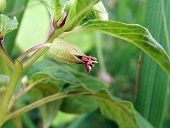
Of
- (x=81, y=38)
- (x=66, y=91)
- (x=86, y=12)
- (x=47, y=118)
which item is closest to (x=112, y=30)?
(x=86, y=12)

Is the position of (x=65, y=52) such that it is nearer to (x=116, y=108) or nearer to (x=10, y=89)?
(x=10, y=89)

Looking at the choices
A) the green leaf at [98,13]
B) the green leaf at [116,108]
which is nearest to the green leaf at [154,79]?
the green leaf at [116,108]

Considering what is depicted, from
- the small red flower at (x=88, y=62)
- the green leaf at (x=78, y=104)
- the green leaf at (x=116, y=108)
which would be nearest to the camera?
the small red flower at (x=88, y=62)

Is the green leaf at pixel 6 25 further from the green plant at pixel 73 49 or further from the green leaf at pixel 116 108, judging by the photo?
the green leaf at pixel 116 108

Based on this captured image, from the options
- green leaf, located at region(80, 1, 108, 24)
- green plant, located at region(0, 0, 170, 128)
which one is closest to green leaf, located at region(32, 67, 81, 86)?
green plant, located at region(0, 0, 170, 128)

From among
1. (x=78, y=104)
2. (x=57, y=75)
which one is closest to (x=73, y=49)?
(x=57, y=75)

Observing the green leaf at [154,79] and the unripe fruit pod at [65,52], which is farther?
the green leaf at [154,79]

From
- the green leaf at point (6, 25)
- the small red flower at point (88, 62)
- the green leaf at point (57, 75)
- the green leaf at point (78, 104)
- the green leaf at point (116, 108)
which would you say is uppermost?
the green leaf at point (6, 25)
